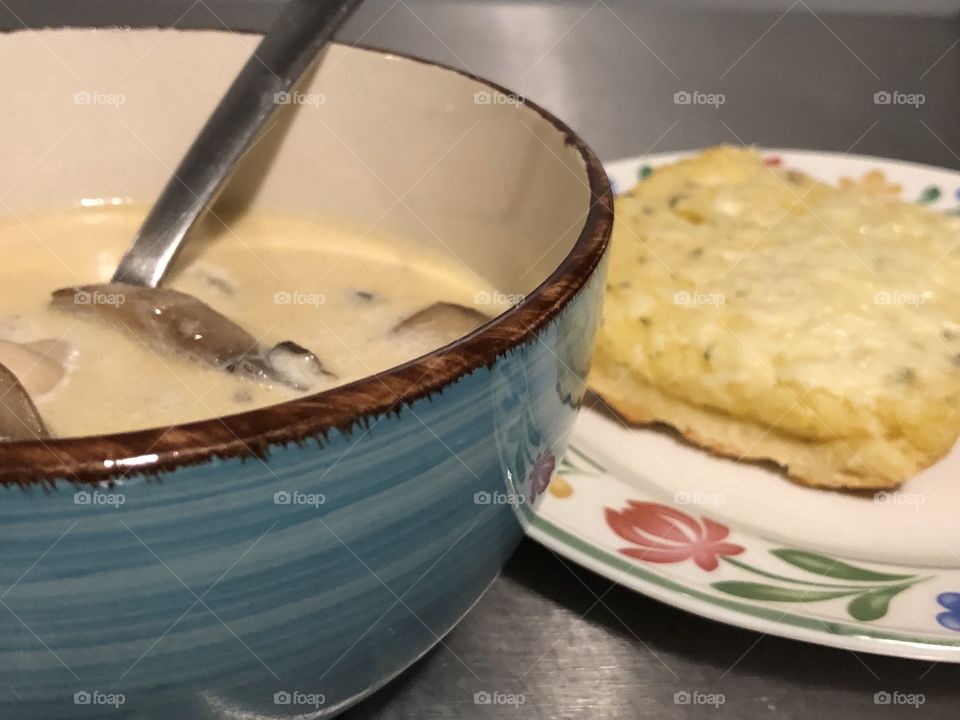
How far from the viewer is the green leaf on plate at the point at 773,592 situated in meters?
0.60

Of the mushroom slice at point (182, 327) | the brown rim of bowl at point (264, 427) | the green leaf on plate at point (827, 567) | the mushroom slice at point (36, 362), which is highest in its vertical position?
the brown rim of bowl at point (264, 427)

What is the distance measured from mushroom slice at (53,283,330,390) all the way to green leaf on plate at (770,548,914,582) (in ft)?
1.13

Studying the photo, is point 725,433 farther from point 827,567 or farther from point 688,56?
point 688,56

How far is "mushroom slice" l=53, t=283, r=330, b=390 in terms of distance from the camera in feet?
1.73

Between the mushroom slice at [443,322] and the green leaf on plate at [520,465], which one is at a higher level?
the green leaf on plate at [520,465]

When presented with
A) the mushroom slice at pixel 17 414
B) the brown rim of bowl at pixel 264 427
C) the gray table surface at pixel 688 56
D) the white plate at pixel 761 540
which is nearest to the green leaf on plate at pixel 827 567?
the white plate at pixel 761 540

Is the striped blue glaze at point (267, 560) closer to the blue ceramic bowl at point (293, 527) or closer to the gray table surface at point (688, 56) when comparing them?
the blue ceramic bowl at point (293, 527)

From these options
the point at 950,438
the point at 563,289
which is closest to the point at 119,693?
the point at 563,289

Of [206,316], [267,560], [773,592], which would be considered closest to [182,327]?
[206,316]

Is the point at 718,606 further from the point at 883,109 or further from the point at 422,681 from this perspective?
the point at 883,109

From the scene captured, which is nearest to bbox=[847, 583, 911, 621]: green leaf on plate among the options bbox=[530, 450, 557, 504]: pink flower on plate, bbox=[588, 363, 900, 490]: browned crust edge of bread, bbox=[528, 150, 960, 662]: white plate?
bbox=[528, 150, 960, 662]: white plate

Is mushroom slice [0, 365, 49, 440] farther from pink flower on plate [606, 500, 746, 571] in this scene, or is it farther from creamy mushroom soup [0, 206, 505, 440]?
pink flower on plate [606, 500, 746, 571]

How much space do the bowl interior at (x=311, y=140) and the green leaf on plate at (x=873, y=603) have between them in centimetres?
28

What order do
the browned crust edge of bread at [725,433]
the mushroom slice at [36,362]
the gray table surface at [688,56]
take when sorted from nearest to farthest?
the mushroom slice at [36,362] < the browned crust edge of bread at [725,433] < the gray table surface at [688,56]
